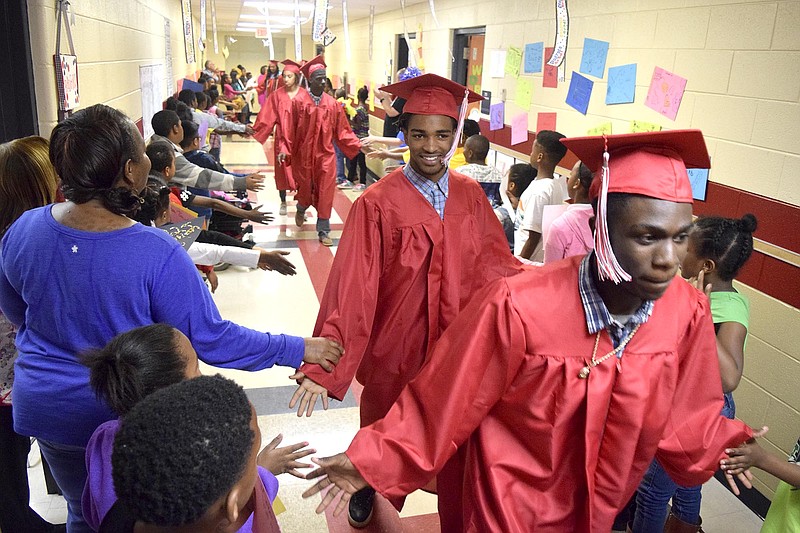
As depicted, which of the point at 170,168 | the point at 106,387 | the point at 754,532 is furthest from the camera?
the point at 170,168

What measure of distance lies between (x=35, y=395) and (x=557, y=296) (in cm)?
130

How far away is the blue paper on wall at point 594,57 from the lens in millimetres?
4156

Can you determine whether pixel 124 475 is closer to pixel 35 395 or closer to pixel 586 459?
pixel 35 395

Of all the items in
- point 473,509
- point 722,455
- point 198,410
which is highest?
point 198,410

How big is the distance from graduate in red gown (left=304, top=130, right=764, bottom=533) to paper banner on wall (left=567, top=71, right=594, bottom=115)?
324 centimetres

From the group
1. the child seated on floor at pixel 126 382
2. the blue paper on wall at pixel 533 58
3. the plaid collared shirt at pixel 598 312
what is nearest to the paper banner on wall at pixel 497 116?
the blue paper on wall at pixel 533 58

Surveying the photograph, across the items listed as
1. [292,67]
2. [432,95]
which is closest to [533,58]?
[292,67]

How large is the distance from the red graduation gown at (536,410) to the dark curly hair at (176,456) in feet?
1.36

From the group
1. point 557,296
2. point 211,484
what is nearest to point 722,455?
point 557,296

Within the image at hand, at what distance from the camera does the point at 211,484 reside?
0.97 metres

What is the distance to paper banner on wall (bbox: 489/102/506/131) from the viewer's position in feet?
19.6

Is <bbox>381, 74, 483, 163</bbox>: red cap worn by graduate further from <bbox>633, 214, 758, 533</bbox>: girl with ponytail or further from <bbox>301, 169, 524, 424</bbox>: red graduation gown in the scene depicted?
<bbox>633, 214, 758, 533</bbox>: girl with ponytail

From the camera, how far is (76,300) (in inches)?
57.5

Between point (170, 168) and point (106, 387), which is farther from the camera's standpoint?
point (170, 168)
